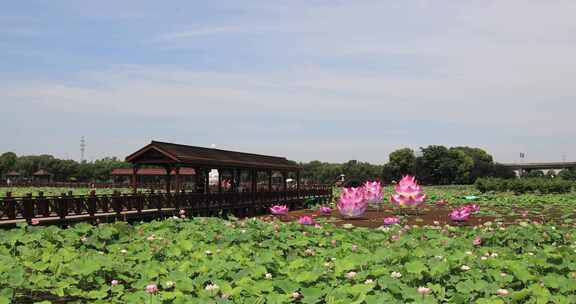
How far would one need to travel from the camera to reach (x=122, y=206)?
1725cm

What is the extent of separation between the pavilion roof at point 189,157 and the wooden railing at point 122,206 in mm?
1206

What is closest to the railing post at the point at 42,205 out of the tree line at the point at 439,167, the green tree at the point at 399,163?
the tree line at the point at 439,167

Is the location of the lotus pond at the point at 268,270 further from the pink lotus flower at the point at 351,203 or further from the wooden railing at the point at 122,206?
the pink lotus flower at the point at 351,203

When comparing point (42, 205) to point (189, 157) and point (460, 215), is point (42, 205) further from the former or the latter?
point (460, 215)

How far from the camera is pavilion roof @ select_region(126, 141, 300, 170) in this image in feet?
62.4

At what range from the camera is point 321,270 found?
5301 mm

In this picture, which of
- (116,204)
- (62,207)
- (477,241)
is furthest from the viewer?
A: (116,204)

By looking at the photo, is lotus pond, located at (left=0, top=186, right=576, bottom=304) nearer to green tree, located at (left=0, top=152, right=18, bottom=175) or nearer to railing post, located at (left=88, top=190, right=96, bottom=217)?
railing post, located at (left=88, top=190, right=96, bottom=217)

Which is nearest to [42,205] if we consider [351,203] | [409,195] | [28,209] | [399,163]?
[28,209]

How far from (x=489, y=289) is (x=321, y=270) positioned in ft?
4.71

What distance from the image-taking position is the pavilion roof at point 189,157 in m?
19.0

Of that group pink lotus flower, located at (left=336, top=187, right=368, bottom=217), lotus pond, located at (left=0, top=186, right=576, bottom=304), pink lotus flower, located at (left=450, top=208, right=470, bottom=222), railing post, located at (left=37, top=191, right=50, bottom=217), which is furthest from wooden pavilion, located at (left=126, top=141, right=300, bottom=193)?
lotus pond, located at (left=0, top=186, right=576, bottom=304)

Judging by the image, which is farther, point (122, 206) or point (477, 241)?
point (122, 206)

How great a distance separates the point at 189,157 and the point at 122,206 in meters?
3.14
